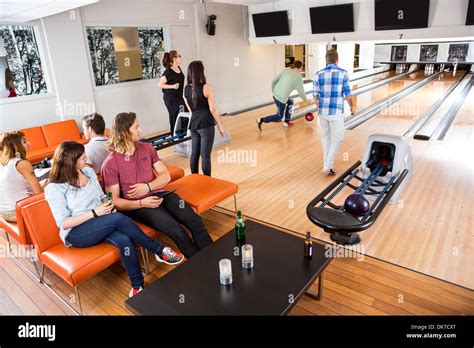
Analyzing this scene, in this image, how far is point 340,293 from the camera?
2127 millimetres

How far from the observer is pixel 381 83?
37.6 ft

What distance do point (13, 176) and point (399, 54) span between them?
615 inches

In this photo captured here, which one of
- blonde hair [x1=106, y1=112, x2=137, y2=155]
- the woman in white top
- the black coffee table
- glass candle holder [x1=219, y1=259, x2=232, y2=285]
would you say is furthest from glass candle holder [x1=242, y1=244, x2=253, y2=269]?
the woman in white top

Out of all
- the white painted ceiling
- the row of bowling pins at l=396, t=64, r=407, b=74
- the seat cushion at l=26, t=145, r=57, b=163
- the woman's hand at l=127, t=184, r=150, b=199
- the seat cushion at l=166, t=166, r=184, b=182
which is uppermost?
the white painted ceiling

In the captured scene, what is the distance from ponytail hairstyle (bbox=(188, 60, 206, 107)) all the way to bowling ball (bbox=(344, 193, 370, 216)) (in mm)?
1726

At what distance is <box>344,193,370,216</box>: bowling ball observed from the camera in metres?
2.42

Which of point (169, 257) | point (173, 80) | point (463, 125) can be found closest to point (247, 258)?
point (169, 257)

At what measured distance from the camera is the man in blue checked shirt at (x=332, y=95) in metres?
3.53

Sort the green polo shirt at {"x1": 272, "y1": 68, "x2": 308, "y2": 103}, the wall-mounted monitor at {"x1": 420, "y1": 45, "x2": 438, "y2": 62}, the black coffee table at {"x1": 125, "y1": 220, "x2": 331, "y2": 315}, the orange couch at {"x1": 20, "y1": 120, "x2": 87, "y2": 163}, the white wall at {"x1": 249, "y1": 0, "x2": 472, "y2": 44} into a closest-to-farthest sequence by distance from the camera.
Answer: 1. the black coffee table at {"x1": 125, "y1": 220, "x2": 331, "y2": 315}
2. the orange couch at {"x1": 20, "y1": 120, "x2": 87, "y2": 163}
3. the white wall at {"x1": 249, "y1": 0, "x2": 472, "y2": 44}
4. the green polo shirt at {"x1": 272, "y1": 68, "x2": 308, "y2": 103}
5. the wall-mounted monitor at {"x1": 420, "y1": 45, "x2": 438, "y2": 62}

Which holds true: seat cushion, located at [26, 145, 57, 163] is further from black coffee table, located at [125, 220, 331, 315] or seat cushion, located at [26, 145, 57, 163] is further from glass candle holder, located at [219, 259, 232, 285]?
glass candle holder, located at [219, 259, 232, 285]

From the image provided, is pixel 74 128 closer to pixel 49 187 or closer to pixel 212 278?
pixel 49 187

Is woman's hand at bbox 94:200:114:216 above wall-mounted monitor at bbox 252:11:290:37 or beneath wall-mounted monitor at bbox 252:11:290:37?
beneath

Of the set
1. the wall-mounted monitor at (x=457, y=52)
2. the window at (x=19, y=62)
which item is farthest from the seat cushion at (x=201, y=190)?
the wall-mounted monitor at (x=457, y=52)

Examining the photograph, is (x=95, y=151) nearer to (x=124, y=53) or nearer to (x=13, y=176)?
(x=13, y=176)
